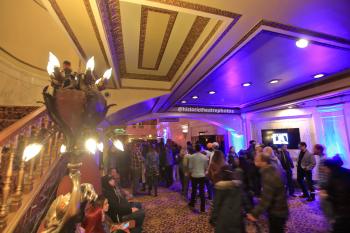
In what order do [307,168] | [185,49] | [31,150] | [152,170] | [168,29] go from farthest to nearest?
1. [152,170]
2. [307,168]
3. [185,49]
4. [168,29]
5. [31,150]

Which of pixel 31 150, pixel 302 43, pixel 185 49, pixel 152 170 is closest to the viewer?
pixel 31 150

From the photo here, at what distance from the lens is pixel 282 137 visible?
729cm

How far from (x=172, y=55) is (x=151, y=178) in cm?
374

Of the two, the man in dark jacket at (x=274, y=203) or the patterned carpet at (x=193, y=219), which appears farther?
the patterned carpet at (x=193, y=219)

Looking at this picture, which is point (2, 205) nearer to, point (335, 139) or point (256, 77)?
point (256, 77)

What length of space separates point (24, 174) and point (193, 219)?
302 cm

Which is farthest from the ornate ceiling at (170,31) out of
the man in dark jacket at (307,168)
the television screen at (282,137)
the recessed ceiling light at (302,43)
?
the television screen at (282,137)

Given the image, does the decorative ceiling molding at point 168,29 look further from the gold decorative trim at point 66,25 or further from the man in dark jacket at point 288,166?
the man in dark jacket at point 288,166

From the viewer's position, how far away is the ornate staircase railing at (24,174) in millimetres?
1528

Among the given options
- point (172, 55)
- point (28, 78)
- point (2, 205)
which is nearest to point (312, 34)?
point (172, 55)

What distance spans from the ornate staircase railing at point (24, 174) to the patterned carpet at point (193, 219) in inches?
80.4

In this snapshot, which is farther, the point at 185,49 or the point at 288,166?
the point at 288,166

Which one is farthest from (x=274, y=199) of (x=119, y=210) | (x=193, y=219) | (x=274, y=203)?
(x=119, y=210)

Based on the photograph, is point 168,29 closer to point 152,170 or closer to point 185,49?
point 185,49
